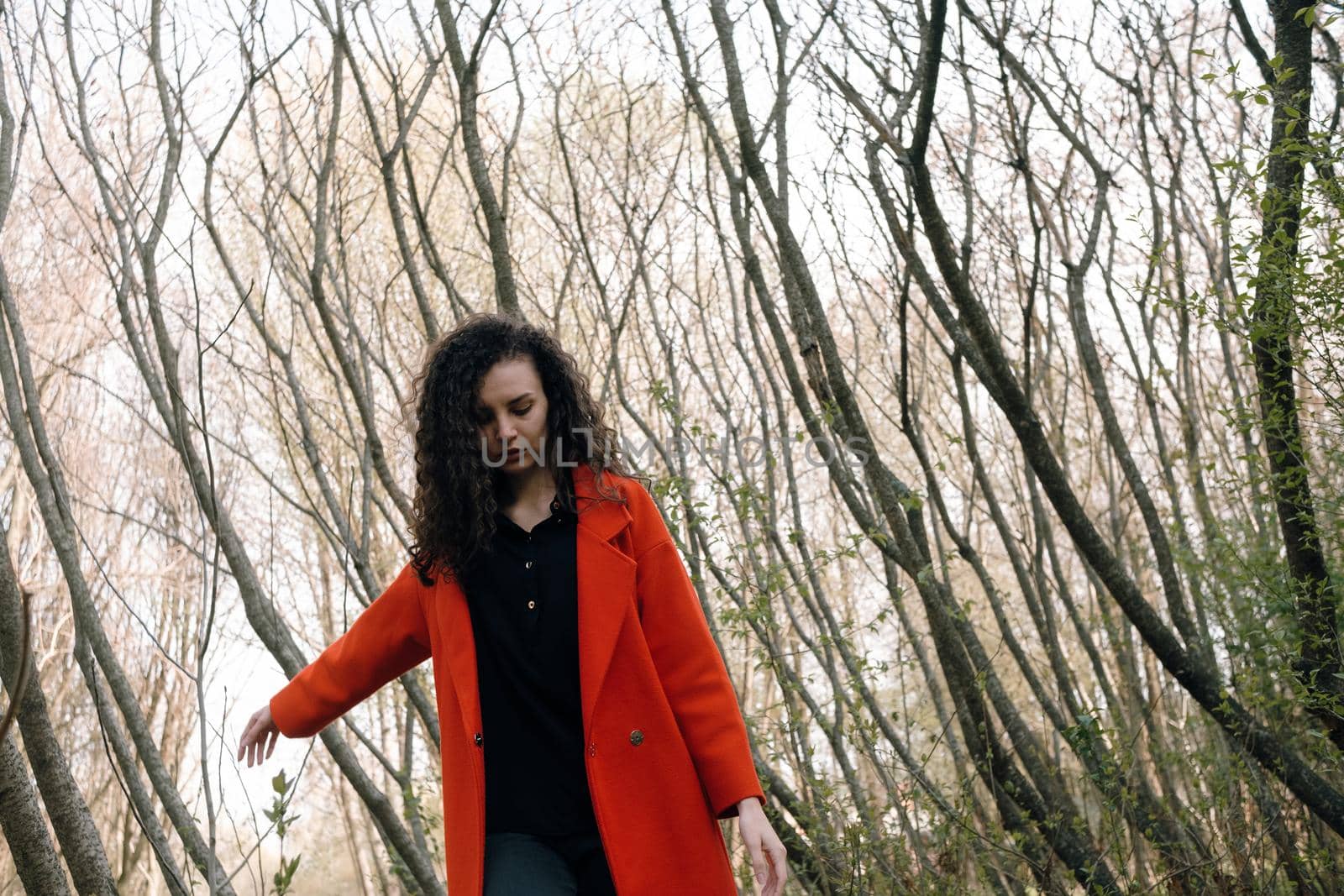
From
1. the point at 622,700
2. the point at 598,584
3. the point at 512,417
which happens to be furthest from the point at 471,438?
the point at 622,700

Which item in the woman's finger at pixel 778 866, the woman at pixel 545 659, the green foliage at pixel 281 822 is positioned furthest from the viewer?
the green foliage at pixel 281 822

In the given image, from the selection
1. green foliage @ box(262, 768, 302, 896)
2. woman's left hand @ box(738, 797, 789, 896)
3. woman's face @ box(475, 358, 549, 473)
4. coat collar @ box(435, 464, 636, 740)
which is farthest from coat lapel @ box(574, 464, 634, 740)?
green foliage @ box(262, 768, 302, 896)

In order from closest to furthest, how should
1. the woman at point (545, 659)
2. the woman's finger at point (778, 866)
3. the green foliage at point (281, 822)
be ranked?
the woman's finger at point (778, 866)
the woman at point (545, 659)
the green foliage at point (281, 822)

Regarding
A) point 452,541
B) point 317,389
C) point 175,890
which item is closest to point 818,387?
point 452,541

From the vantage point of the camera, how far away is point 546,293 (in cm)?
779

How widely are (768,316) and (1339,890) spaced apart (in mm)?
2337

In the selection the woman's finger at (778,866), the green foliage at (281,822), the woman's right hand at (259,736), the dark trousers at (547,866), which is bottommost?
the woman's finger at (778,866)

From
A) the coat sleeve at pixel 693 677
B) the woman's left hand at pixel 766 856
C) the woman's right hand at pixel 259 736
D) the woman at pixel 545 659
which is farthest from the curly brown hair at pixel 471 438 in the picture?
the woman's left hand at pixel 766 856

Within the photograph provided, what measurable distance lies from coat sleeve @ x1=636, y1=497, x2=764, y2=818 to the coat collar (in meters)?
0.07

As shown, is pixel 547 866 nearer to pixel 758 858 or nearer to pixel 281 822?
pixel 758 858

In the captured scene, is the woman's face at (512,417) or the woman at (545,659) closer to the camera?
the woman at (545,659)

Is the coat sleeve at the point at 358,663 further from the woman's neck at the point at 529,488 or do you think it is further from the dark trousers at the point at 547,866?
the dark trousers at the point at 547,866

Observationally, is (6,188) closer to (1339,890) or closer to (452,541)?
(452,541)

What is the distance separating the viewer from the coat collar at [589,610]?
2059 millimetres
